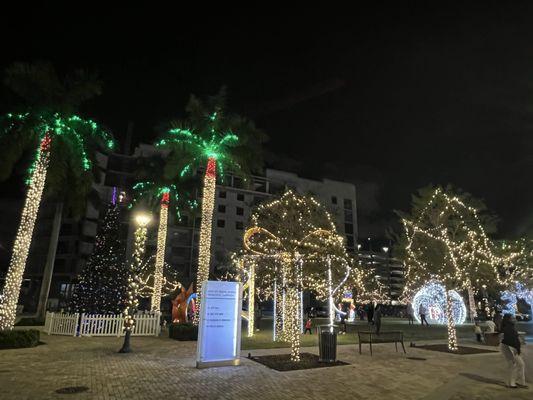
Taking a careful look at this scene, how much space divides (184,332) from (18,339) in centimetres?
693

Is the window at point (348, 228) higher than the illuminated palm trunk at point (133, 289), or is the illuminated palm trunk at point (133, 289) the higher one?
the window at point (348, 228)

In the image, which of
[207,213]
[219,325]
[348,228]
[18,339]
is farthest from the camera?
[348,228]

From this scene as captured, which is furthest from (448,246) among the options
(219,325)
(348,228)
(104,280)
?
(348,228)

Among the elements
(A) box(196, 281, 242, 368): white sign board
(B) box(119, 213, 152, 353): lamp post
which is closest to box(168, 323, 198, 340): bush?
(B) box(119, 213, 152, 353): lamp post

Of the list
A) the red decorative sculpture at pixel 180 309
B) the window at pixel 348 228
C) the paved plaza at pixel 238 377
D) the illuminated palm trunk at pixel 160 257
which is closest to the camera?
the paved plaza at pixel 238 377

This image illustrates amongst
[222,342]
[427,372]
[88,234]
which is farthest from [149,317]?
[88,234]

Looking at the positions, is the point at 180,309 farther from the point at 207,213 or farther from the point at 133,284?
the point at 133,284

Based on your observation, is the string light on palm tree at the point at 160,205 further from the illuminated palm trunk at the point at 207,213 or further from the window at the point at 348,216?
the window at the point at 348,216

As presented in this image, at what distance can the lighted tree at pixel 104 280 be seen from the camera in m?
21.9

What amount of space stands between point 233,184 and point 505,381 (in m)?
72.5

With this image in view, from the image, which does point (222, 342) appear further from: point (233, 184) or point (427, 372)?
point (233, 184)

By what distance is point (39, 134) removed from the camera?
1788cm

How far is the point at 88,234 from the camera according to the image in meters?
66.6

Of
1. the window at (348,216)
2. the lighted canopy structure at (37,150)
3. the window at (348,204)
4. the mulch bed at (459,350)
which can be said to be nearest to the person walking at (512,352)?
the mulch bed at (459,350)
